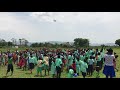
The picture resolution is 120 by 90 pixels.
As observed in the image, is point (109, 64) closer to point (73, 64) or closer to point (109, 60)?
point (109, 60)

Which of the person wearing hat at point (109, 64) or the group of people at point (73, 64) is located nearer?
the person wearing hat at point (109, 64)

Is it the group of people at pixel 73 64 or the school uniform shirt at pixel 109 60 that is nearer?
the school uniform shirt at pixel 109 60

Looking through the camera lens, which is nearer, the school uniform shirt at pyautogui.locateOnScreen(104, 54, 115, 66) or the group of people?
the school uniform shirt at pyautogui.locateOnScreen(104, 54, 115, 66)

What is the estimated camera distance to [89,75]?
51.7 feet

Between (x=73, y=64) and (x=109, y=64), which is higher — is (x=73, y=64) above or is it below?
below

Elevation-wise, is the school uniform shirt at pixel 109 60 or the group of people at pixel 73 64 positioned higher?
the school uniform shirt at pixel 109 60

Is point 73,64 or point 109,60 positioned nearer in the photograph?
point 109,60

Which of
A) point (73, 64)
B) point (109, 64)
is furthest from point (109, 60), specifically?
point (73, 64)

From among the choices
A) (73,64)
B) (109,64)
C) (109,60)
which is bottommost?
(73,64)

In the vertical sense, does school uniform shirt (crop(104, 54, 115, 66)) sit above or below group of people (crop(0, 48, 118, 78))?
above
